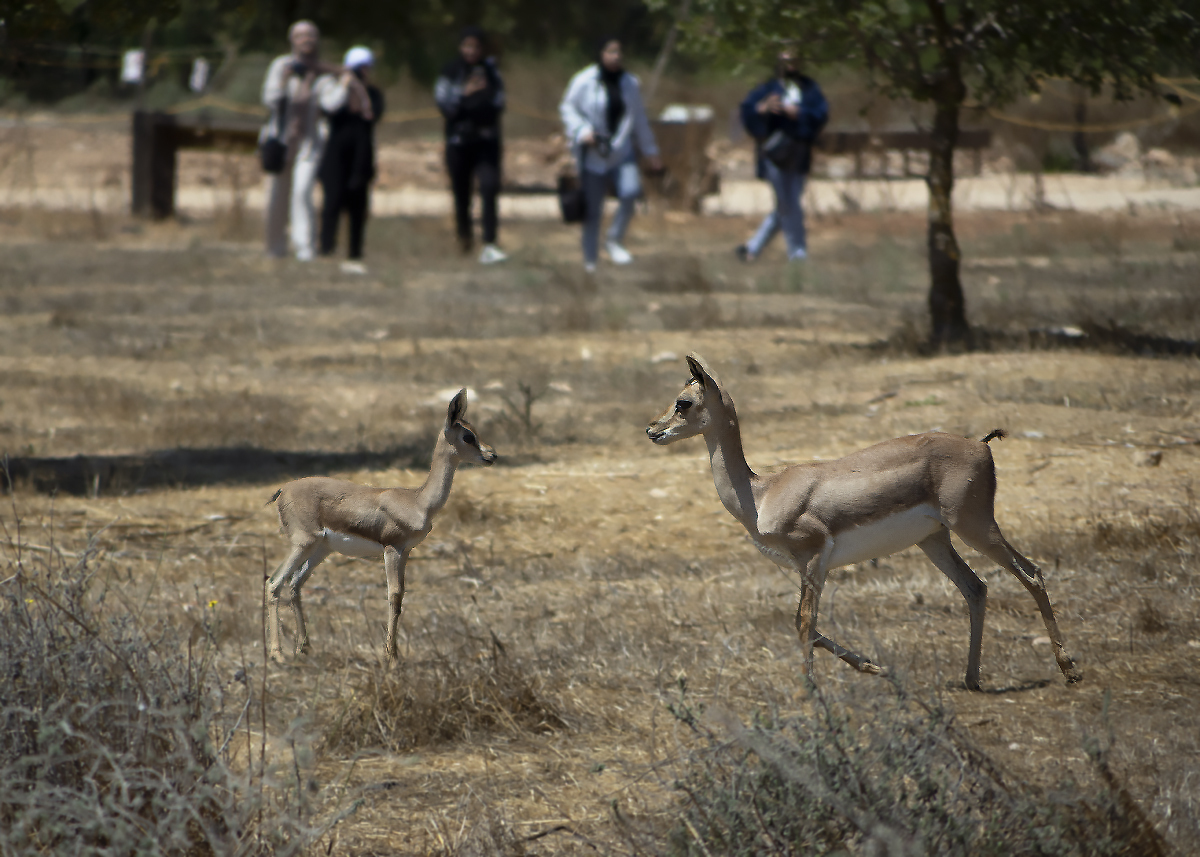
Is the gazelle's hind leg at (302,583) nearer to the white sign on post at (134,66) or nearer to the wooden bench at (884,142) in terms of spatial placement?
the wooden bench at (884,142)

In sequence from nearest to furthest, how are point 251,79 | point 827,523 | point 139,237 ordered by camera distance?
point 827,523 < point 139,237 < point 251,79

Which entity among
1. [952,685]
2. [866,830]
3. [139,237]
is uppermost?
[866,830]

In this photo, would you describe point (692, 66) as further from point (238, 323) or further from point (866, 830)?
point (866, 830)

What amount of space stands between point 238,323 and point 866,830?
10609 millimetres

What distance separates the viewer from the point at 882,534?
422 centimetres

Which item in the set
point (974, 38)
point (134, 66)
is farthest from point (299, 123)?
point (134, 66)

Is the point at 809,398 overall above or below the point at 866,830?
below

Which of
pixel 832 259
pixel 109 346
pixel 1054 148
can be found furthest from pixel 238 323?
pixel 1054 148

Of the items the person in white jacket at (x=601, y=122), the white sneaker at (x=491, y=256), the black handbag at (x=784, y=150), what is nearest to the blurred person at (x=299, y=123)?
the white sneaker at (x=491, y=256)

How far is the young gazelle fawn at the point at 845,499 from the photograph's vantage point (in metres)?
4.20

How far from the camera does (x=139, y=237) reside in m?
19.4

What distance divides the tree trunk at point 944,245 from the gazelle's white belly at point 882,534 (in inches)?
249

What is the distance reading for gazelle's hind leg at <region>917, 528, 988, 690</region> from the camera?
14.4 ft

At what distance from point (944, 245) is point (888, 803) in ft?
26.0
